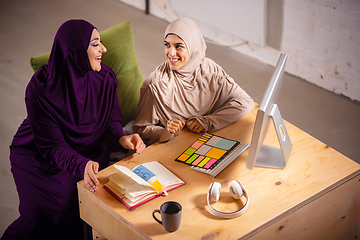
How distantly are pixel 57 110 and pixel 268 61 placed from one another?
285 cm

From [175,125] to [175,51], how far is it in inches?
16.0

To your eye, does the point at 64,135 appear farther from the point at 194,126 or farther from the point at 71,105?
the point at 194,126

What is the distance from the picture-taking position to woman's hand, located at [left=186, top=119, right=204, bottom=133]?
2152 mm

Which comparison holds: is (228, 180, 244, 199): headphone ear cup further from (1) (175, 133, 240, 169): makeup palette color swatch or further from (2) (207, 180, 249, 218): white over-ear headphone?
(1) (175, 133, 240, 169): makeup palette color swatch

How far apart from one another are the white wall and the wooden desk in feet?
6.00

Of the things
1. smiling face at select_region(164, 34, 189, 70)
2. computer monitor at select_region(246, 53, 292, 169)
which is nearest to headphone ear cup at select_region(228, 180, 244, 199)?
computer monitor at select_region(246, 53, 292, 169)

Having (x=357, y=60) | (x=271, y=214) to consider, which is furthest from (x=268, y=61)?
(x=271, y=214)

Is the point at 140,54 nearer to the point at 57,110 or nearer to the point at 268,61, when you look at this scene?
the point at 268,61

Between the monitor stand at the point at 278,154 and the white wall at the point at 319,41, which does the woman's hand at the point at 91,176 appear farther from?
the white wall at the point at 319,41

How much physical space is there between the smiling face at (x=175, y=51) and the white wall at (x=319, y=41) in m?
1.99

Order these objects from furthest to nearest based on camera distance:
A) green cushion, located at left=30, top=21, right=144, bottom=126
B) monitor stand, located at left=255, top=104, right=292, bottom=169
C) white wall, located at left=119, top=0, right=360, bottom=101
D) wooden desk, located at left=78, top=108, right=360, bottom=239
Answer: white wall, located at left=119, top=0, right=360, bottom=101, green cushion, located at left=30, top=21, right=144, bottom=126, monitor stand, located at left=255, top=104, right=292, bottom=169, wooden desk, located at left=78, top=108, right=360, bottom=239

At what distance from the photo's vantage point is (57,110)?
79.6 inches

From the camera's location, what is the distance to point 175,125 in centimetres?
211

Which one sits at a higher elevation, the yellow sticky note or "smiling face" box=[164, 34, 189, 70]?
"smiling face" box=[164, 34, 189, 70]
